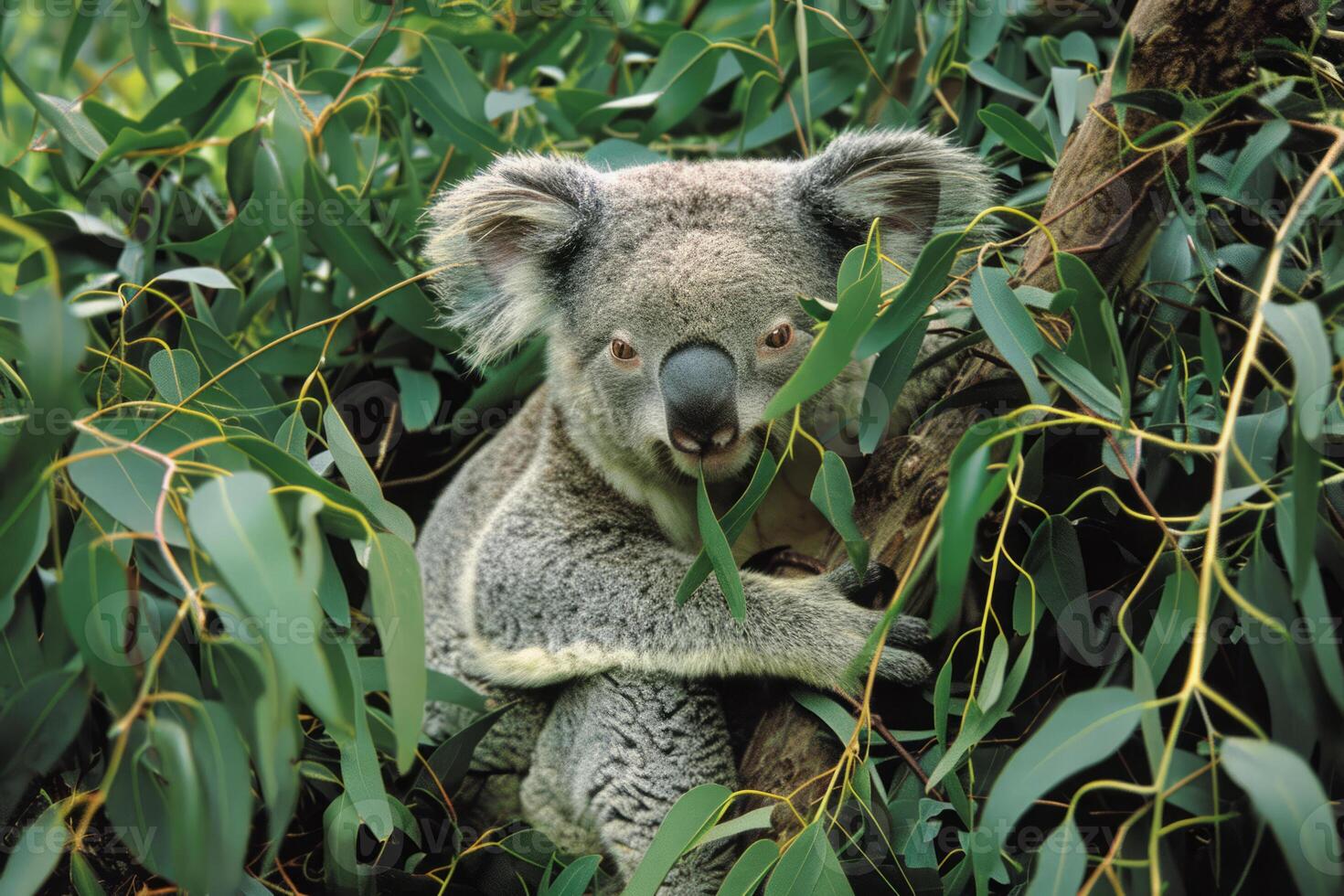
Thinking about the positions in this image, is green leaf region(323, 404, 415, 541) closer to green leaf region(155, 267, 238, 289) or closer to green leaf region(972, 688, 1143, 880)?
green leaf region(155, 267, 238, 289)

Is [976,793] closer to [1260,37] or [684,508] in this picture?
[684,508]

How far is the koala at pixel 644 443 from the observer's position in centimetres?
243

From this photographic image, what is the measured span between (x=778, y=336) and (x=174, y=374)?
1.30m

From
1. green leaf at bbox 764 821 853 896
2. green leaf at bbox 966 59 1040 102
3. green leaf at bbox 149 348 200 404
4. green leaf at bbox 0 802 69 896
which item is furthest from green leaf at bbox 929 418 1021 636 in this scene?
green leaf at bbox 966 59 1040 102

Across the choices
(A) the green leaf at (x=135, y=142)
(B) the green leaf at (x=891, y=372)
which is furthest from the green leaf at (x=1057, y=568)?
(A) the green leaf at (x=135, y=142)

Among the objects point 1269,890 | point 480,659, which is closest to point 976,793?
point 1269,890

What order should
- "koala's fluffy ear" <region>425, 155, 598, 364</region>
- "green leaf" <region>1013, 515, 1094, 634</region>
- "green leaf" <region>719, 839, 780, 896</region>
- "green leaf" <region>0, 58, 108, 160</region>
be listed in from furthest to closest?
"green leaf" <region>0, 58, 108, 160</region> → "koala's fluffy ear" <region>425, 155, 598, 364</region> → "green leaf" <region>1013, 515, 1094, 634</region> → "green leaf" <region>719, 839, 780, 896</region>

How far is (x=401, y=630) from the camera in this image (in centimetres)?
158

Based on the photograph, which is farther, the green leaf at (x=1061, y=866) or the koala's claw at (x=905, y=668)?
the koala's claw at (x=905, y=668)

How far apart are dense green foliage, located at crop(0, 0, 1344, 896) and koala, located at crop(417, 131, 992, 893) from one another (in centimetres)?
19

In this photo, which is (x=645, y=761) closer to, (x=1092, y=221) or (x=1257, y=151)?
(x=1092, y=221)

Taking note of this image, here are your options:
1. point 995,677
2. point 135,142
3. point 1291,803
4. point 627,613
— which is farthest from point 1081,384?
point 135,142

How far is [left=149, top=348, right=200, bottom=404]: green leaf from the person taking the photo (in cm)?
222

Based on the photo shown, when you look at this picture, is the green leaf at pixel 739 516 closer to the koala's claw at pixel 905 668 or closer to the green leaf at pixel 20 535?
the koala's claw at pixel 905 668
